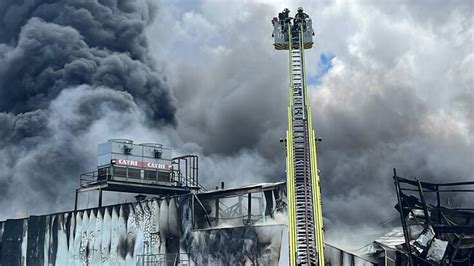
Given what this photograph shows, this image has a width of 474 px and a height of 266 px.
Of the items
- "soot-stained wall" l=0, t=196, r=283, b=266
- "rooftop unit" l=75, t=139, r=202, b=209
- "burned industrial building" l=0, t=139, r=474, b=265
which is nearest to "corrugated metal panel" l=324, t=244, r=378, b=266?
"burned industrial building" l=0, t=139, r=474, b=265

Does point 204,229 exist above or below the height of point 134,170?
below

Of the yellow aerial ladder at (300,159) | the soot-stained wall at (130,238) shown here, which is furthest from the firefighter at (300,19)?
the soot-stained wall at (130,238)

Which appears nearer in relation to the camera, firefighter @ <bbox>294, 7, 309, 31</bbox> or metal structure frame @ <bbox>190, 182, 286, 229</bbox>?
metal structure frame @ <bbox>190, 182, 286, 229</bbox>

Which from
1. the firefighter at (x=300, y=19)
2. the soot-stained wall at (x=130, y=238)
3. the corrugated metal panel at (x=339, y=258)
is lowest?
the corrugated metal panel at (x=339, y=258)

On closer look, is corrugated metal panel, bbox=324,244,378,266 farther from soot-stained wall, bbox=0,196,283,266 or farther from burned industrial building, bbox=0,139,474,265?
soot-stained wall, bbox=0,196,283,266

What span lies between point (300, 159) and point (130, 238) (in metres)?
11.4

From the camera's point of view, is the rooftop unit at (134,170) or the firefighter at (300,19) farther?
the rooftop unit at (134,170)

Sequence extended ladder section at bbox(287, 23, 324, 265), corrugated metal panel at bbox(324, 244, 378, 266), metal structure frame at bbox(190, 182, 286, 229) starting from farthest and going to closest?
metal structure frame at bbox(190, 182, 286, 229), corrugated metal panel at bbox(324, 244, 378, 266), extended ladder section at bbox(287, 23, 324, 265)

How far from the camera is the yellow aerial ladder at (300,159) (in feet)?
79.7

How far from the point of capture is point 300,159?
27141 mm

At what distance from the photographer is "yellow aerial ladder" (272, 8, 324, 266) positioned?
24297 millimetres

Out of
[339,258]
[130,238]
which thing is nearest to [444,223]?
[339,258]

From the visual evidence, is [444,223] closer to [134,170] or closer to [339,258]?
[339,258]

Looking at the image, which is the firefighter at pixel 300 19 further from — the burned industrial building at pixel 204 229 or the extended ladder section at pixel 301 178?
the burned industrial building at pixel 204 229
